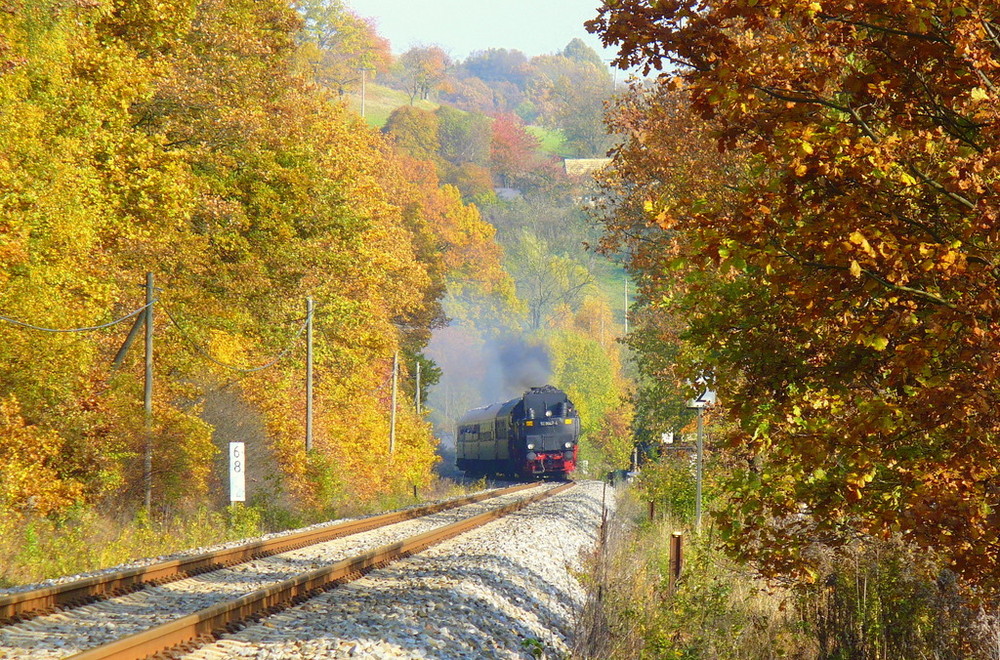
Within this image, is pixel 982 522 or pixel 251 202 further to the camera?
pixel 251 202

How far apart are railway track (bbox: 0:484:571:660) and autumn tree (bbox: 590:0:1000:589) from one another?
5085 mm

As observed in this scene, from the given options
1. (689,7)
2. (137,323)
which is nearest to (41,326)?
(137,323)

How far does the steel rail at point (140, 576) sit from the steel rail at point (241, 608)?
1.85 m

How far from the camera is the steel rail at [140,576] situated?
10.1 m

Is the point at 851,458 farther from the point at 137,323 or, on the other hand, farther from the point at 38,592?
the point at 137,323

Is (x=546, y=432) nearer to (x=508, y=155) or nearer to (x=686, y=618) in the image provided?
(x=686, y=618)

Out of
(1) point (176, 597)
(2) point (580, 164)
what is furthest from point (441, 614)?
(2) point (580, 164)

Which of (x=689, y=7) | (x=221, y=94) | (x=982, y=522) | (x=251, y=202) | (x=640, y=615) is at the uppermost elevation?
(x=221, y=94)

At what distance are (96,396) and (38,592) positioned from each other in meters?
12.2

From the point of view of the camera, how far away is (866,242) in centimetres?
495

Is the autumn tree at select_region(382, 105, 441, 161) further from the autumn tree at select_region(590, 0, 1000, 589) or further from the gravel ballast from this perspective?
the autumn tree at select_region(590, 0, 1000, 589)

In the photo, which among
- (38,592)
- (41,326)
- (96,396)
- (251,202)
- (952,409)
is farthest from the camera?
(251,202)

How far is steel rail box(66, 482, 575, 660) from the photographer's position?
7.79 metres

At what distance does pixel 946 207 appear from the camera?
5.51 metres
